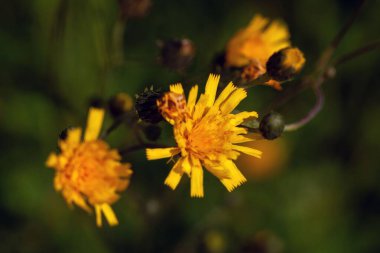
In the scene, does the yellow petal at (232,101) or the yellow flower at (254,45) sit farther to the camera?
the yellow flower at (254,45)

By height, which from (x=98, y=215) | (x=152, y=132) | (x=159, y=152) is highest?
(x=152, y=132)

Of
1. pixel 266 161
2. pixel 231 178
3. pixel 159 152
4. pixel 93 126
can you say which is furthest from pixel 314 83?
pixel 266 161

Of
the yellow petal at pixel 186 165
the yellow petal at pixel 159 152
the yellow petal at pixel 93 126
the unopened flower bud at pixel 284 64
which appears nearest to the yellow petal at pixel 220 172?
the yellow petal at pixel 186 165

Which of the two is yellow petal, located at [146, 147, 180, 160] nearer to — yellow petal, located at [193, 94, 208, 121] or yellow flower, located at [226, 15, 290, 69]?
yellow petal, located at [193, 94, 208, 121]

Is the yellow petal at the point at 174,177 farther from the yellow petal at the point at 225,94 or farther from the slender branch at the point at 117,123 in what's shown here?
the slender branch at the point at 117,123

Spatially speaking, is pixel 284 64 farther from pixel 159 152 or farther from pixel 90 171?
pixel 90 171

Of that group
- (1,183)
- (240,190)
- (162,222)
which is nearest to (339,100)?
(240,190)

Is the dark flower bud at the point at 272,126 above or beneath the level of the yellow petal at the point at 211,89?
beneath
